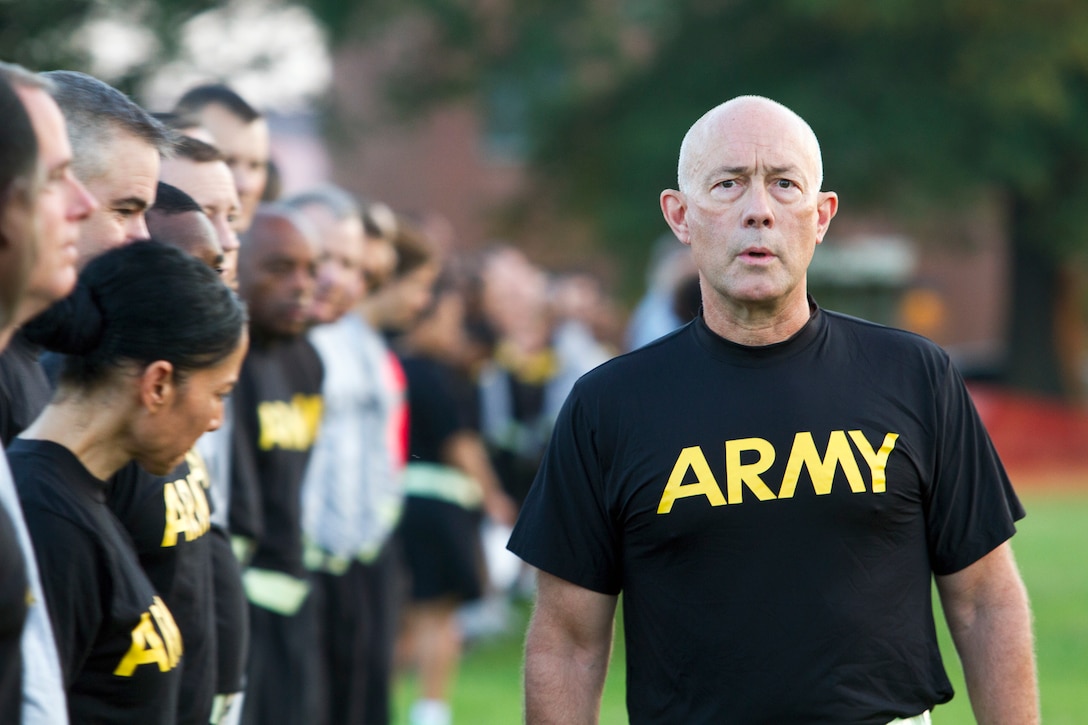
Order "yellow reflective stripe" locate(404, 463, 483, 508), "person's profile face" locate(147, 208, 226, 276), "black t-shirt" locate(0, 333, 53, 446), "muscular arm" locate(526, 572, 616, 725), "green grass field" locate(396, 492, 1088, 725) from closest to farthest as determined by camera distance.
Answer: "black t-shirt" locate(0, 333, 53, 446), "muscular arm" locate(526, 572, 616, 725), "person's profile face" locate(147, 208, 226, 276), "green grass field" locate(396, 492, 1088, 725), "yellow reflective stripe" locate(404, 463, 483, 508)

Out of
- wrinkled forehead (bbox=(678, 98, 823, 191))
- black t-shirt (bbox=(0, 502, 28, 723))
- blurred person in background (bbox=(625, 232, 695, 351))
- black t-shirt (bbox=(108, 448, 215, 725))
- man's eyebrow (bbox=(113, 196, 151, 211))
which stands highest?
blurred person in background (bbox=(625, 232, 695, 351))

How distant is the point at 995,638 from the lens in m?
3.51

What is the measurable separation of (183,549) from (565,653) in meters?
0.92

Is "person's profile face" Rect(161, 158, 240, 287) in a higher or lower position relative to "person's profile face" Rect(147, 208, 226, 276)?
higher

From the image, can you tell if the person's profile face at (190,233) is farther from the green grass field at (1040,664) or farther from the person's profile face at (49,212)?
the green grass field at (1040,664)

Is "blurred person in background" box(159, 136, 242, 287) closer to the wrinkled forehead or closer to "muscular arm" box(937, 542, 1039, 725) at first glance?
the wrinkled forehead

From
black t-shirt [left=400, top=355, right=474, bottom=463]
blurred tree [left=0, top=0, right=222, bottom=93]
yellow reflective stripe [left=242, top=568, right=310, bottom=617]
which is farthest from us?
black t-shirt [left=400, top=355, right=474, bottom=463]

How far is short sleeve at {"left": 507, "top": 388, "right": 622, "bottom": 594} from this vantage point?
11.8ft

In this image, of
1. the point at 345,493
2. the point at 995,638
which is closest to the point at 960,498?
the point at 995,638

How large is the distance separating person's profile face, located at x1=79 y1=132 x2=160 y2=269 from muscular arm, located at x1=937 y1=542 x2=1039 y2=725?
2.05 m

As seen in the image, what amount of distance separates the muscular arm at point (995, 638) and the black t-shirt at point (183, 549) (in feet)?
5.74

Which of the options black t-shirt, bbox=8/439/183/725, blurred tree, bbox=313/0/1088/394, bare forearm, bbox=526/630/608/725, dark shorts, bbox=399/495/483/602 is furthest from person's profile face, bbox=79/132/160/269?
blurred tree, bbox=313/0/1088/394

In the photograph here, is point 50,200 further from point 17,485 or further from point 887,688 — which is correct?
point 887,688

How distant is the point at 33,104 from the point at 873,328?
1.99 m
